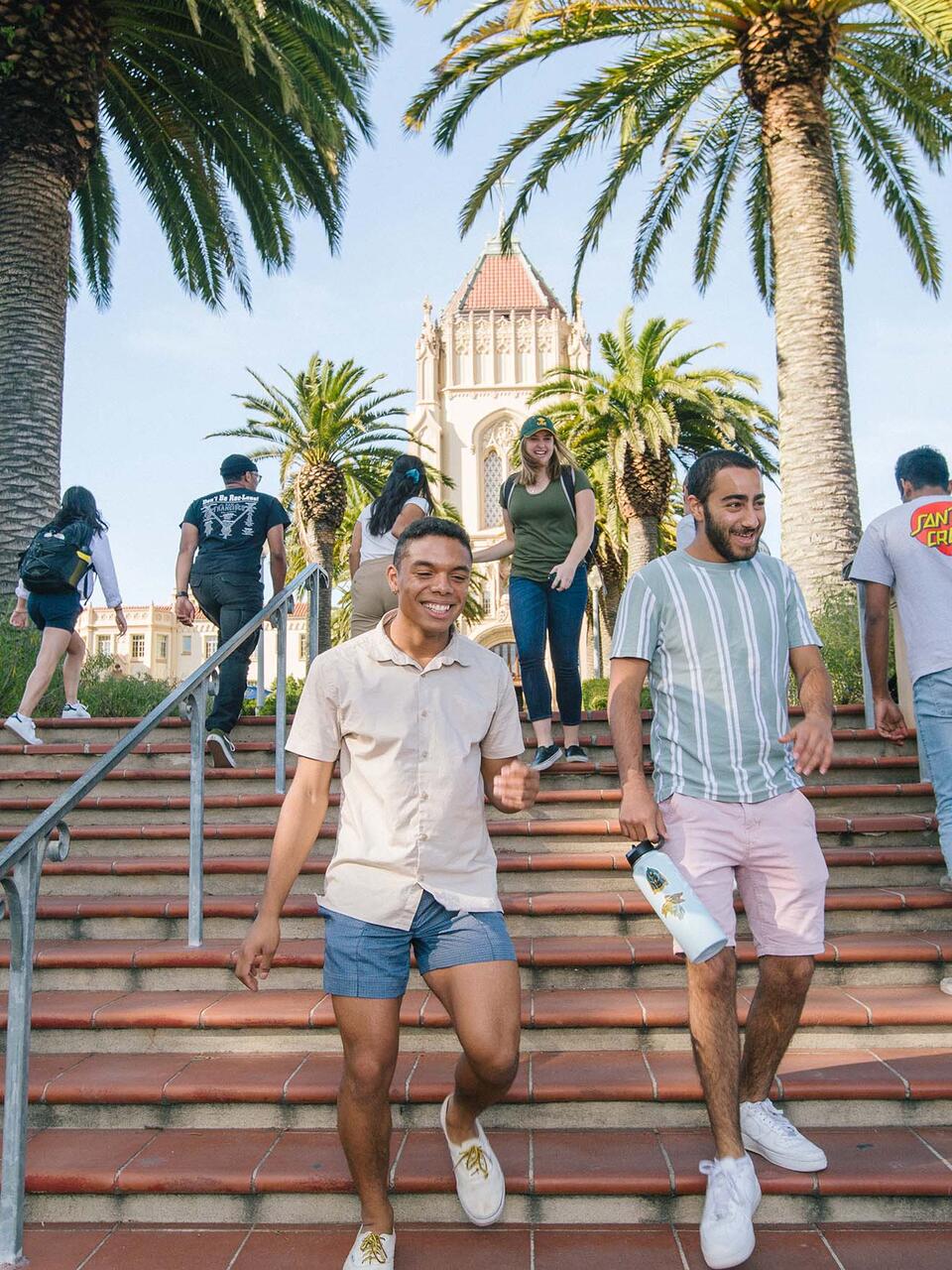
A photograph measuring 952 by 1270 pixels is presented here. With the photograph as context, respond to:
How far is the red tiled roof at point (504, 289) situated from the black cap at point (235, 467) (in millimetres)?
60441

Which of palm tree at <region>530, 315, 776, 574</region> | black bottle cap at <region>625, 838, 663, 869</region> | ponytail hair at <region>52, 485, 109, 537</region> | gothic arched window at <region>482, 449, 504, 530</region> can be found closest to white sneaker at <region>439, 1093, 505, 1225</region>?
black bottle cap at <region>625, 838, 663, 869</region>

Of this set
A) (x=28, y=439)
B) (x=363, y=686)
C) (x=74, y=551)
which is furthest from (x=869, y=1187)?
(x=28, y=439)

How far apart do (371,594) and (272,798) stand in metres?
1.29

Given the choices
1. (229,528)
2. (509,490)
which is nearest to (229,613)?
(229,528)

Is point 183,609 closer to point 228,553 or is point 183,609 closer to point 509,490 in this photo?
point 228,553

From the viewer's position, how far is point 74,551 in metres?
6.75

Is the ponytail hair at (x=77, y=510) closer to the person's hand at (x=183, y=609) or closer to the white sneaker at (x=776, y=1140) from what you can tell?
the person's hand at (x=183, y=609)

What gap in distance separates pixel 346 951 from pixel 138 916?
2288mm

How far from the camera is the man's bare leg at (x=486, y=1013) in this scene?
8.29ft

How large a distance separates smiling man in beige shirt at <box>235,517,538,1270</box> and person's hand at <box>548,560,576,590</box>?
102 inches

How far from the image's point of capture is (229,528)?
246 inches

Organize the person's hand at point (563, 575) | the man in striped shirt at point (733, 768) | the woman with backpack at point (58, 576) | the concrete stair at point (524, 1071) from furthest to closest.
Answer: the woman with backpack at point (58, 576) < the person's hand at point (563, 575) < the concrete stair at point (524, 1071) < the man in striped shirt at point (733, 768)

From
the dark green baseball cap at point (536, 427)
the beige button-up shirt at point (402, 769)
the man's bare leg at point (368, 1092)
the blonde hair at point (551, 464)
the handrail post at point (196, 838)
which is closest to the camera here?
the man's bare leg at point (368, 1092)

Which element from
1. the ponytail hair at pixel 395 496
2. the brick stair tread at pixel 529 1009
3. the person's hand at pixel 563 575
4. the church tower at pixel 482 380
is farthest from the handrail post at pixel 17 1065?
the church tower at pixel 482 380
